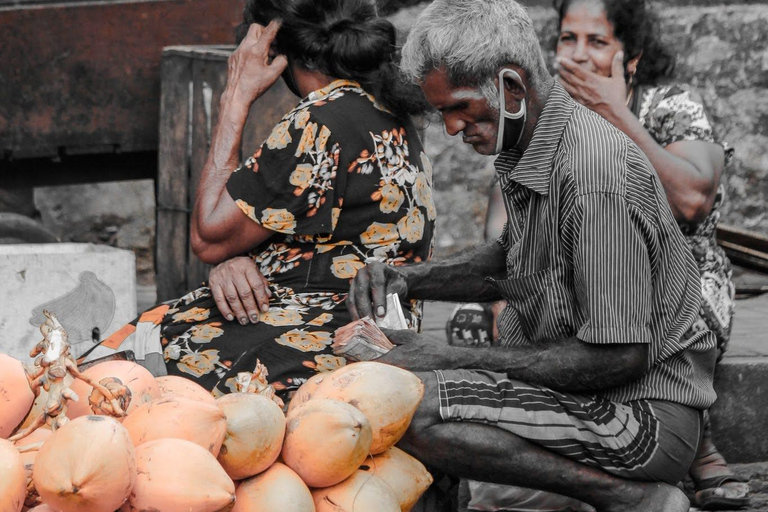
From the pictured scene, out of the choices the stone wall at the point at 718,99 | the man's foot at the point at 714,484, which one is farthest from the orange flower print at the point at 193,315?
the stone wall at the point at 718,99

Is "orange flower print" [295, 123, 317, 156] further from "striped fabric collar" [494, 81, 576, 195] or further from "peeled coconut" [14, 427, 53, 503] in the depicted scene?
"peeled coconut" [14, 427, 53, 503]

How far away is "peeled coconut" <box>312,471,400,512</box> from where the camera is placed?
1.71 meters

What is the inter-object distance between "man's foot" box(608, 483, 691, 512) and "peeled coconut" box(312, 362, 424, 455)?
566mm

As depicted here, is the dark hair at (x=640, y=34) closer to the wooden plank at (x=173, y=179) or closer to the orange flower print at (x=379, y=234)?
the orange flower print at (x=379, y=234)

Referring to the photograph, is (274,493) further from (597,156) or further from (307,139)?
(307,139)

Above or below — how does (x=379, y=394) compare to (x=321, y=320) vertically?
above

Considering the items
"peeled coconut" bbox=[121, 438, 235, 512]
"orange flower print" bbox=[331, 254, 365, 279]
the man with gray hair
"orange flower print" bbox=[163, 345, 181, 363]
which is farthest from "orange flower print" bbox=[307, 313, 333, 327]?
"peeled coconut" bbox=[121, 438, 235, 512]

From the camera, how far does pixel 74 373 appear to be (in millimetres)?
1626

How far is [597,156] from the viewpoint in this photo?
2.06 m

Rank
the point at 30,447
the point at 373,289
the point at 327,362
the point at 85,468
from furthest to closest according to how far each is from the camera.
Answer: the point at 327,362
the point at 373,289
the point at 30,447
the point at 85,468

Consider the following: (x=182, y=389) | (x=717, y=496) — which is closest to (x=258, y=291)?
(x=182, y=389)

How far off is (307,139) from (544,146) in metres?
0.66

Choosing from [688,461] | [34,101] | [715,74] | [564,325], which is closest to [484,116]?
[564,325]

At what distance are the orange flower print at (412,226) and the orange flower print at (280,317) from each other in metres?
0.34
